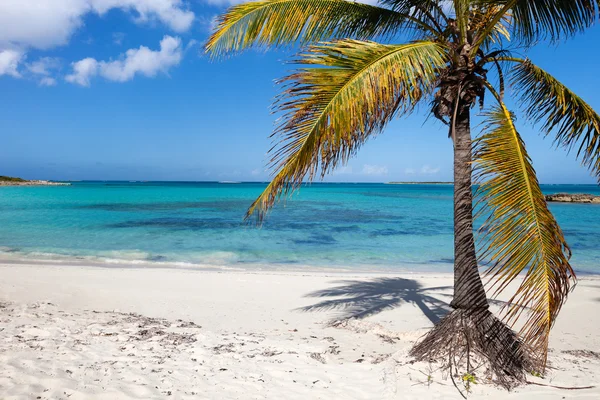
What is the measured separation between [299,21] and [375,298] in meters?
5.73

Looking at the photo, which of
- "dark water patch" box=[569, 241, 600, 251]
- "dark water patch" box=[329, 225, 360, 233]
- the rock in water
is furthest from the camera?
the rock in water

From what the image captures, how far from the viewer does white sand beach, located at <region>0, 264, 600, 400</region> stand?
3801 mm

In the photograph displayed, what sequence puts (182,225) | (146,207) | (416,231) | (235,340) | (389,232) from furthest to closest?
(146,207) < (182,225) < (416,231) < (389,232) < (235,340)

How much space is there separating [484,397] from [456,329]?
2.75 ft

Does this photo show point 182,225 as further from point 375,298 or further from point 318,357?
point 318,357

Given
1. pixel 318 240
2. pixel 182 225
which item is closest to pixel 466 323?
pixel 318 240

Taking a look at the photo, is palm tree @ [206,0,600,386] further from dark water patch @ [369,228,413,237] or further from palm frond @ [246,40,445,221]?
dark water patch @ [369,228,413,237]

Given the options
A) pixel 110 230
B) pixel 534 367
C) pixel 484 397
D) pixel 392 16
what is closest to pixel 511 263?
pixel 484 397

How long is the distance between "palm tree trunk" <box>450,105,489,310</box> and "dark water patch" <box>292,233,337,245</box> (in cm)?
1388

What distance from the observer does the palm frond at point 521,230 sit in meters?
2.86

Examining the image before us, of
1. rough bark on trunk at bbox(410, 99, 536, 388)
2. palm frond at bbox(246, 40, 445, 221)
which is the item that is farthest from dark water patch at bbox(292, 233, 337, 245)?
palm frond at bbox(246, 40, 445, 221)

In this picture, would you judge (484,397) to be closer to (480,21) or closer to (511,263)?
(511,263)

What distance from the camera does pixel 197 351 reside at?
187 inches

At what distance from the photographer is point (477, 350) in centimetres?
445
